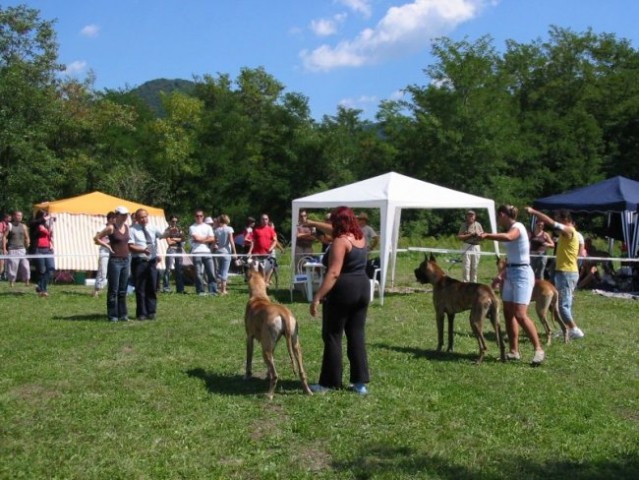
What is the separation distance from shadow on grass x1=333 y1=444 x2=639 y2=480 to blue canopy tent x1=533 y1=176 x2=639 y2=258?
41.2ft

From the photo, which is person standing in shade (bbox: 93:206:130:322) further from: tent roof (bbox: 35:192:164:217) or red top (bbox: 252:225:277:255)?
tent roof (bbox: 35:192:164:217)

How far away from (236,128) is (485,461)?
124 ft

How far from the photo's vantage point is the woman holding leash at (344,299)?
19.2ft

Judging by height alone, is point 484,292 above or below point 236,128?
below

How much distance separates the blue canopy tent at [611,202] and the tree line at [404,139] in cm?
1516

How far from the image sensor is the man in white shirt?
45.5ft

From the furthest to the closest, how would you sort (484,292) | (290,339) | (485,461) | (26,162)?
(26,162) → (484,292) → (290,339) → (485,461)

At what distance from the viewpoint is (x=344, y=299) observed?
595 cm

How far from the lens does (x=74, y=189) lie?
1421 inches

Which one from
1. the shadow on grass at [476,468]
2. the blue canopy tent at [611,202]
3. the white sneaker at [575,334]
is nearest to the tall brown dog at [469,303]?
the white sneaker at [575,334]

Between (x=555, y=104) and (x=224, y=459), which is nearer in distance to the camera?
(x=224, y=459)

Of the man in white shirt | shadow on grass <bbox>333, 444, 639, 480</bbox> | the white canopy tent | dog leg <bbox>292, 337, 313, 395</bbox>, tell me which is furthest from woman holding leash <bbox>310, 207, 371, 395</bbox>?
the man in white shirt

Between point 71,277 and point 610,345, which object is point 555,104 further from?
point 610,345

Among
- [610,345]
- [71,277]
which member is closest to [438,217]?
[71,277]
